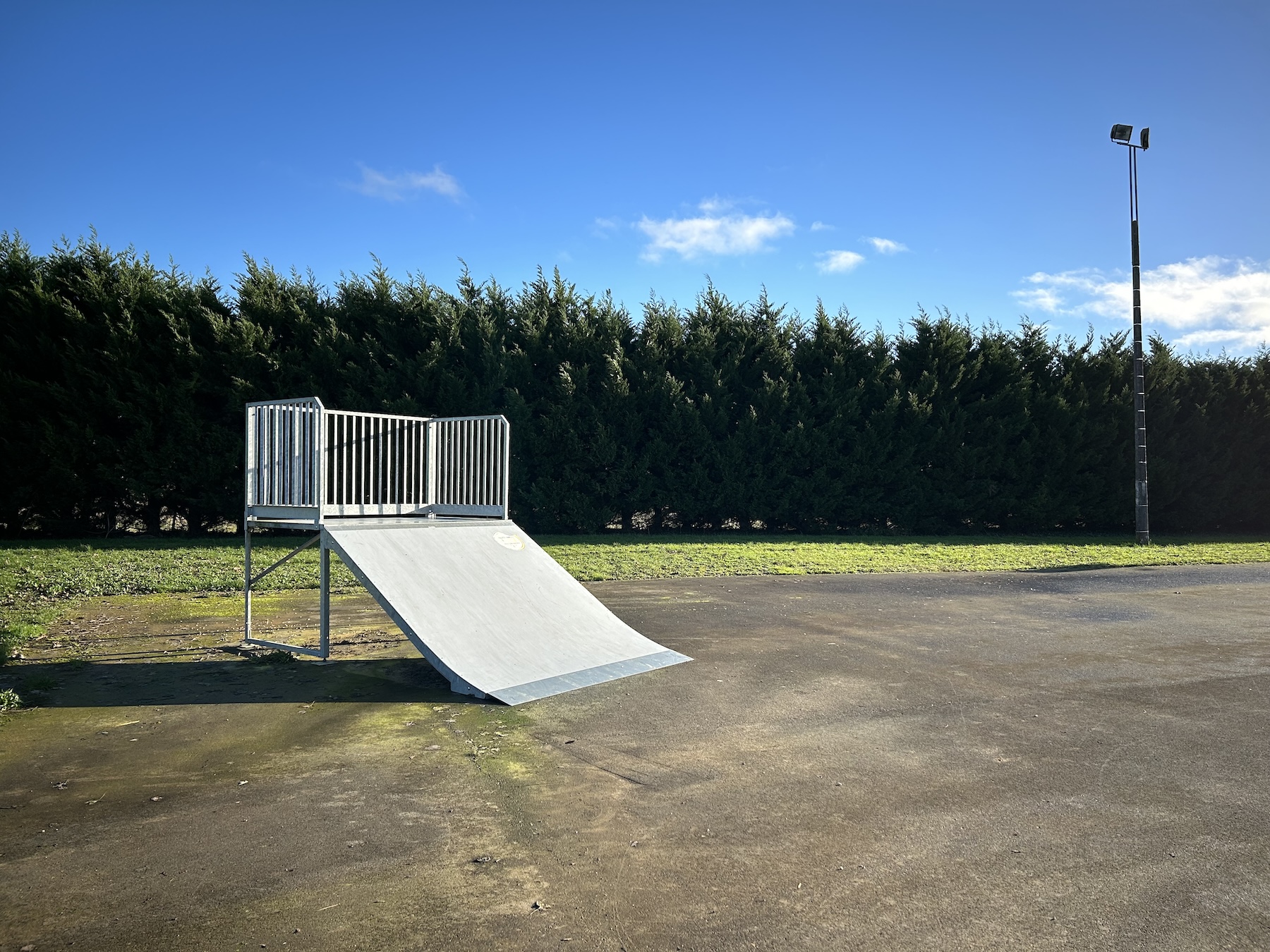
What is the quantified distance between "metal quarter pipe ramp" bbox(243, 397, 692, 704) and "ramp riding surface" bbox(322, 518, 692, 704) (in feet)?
0.04

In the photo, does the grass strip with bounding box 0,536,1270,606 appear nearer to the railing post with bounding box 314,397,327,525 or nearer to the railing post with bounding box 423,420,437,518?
the railing post with bounding box 423,420,437,518

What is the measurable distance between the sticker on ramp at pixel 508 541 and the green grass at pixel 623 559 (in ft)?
11.8

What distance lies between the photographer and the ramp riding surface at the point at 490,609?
5906mm

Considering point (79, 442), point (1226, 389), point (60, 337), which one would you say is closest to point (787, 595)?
point (79, 442)

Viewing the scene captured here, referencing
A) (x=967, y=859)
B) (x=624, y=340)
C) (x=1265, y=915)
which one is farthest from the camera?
(x=624, y=340)

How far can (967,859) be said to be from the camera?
3209 millimetres

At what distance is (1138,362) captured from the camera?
60.1ft

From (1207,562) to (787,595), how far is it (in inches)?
355

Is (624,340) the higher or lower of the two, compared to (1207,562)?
higher

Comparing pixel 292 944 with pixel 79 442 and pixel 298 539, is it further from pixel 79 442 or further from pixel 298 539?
pixel 79 442

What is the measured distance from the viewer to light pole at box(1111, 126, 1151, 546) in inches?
711

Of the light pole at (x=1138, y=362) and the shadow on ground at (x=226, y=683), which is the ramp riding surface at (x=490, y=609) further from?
the light pole at (x=1138, y=362)

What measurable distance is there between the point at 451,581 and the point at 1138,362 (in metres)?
17.1

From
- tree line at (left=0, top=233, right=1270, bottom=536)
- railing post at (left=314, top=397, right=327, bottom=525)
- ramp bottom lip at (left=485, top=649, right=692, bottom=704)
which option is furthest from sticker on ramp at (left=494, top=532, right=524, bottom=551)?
tree line at (left=0, top=233, right=1270, bottom=536)
